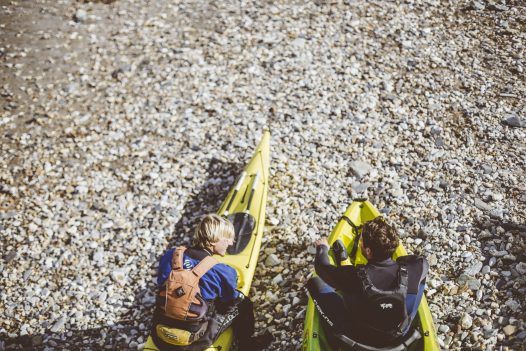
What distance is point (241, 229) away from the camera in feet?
27.1

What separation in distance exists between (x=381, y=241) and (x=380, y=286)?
0.54 meters

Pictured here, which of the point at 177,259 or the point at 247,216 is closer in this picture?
the point at 177,259

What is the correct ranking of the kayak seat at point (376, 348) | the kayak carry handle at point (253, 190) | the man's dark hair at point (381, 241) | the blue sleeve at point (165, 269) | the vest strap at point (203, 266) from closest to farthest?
the man's dark hair at point (381, 241) < the kayak seat at point (376, 348) < the vest strap at point (203, 266) < the blue sleeve at point (165, 269) < the kayak carry handle at point (253, 190)

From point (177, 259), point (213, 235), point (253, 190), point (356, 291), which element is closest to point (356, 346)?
point (356, 291)

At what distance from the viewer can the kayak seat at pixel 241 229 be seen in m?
8.00

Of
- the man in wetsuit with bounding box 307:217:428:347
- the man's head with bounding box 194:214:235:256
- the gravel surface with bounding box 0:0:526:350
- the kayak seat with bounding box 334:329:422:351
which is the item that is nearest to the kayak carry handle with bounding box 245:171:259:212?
the gravel surface with bounding box 0:0:526:350

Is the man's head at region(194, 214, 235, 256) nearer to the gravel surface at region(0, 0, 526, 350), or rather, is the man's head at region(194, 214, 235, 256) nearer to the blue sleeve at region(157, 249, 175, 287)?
the blue sleeve at region(157, 249, 175, 287)

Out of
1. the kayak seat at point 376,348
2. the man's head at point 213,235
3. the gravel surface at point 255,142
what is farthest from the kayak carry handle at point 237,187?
the kayak seat at point 376,348

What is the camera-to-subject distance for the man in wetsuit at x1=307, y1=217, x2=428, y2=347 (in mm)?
5324

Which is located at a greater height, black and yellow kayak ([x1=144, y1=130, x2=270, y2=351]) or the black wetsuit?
the black wetsuit

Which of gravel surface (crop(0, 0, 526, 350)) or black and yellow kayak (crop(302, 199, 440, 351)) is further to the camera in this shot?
gravel surface (crop(0, 0, 526, 350))

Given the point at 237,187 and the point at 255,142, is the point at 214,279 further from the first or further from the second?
the point at 255,142

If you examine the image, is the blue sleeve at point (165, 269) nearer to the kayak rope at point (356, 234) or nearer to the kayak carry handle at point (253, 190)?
the kayak carry handle at point (253, 190)

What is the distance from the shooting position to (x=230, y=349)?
24.0 feet
